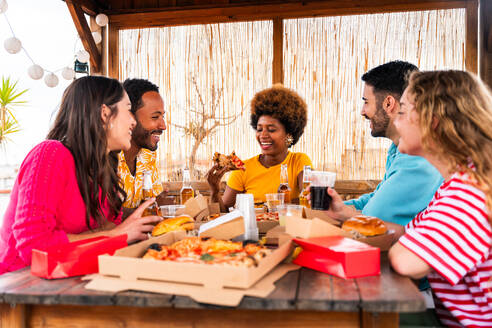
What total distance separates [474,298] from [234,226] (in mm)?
853

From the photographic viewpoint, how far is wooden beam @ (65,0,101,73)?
13.5 feet

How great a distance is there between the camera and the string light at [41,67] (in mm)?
3416

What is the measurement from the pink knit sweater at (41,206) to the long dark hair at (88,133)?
44 mm

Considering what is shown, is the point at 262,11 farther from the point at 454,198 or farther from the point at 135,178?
the point at 454,198

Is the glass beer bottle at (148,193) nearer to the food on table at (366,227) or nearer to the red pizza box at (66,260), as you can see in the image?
→ the red pizza box at (66,260)

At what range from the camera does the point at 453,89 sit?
4.53 ft

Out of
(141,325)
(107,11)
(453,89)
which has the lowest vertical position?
(141,325)

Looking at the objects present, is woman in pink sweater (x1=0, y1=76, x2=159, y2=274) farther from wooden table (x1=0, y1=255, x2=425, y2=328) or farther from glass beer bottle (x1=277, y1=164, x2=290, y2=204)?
glass beer bottle (x1=277, y1=164, x2=290, y2=204)

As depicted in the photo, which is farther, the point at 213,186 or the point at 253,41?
the point at 253,41

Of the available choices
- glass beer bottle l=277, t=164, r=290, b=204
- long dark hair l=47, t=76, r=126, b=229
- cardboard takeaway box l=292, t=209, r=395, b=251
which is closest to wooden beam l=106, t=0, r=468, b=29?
glass beer bottle l=277, t=164, r=290, b=204

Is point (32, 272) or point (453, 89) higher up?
point (453, 89)

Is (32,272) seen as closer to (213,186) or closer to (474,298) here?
(474,298)

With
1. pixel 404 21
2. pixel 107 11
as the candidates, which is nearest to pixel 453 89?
pixel 404 21

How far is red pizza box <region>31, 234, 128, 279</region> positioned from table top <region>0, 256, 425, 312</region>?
25 millimetres
